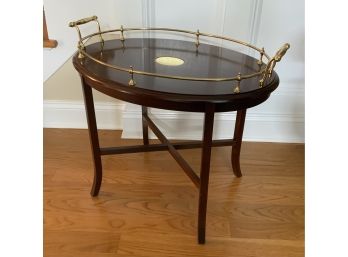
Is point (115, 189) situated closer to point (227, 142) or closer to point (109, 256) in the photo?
point (109, 256)

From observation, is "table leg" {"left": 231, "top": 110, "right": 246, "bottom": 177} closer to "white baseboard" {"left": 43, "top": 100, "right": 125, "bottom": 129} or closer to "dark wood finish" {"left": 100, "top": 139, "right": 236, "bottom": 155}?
"dark wood finish" {"left": 100, "top": 139, "right": 236, "bottom": 155}

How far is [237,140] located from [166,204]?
39 centimetres

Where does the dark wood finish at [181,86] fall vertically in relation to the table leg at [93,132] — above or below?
above

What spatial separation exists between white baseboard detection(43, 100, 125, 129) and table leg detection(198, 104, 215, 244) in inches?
31.7

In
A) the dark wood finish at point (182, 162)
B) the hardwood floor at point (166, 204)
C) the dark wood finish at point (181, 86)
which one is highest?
the dark wood finish at point (181, 86)

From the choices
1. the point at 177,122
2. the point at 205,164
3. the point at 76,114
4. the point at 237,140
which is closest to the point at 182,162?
the point at 205,164

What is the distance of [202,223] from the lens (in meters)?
1.10

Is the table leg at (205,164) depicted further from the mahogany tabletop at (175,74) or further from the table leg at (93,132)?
the table leg at (93,132)

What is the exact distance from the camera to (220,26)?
57.0 inches

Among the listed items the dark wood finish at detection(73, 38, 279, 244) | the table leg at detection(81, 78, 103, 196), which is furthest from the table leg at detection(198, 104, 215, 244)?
the table leg at detection(81, 78, 103, 196)

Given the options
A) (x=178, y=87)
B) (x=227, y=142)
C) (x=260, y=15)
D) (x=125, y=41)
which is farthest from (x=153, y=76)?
(x=260, y=15)

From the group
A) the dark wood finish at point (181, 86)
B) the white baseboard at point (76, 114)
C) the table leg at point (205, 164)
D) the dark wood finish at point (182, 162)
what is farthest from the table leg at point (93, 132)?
the white baseboard at point (76, 114)

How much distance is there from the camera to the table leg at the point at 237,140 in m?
1.33

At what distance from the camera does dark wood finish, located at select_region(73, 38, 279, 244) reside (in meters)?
0.89
